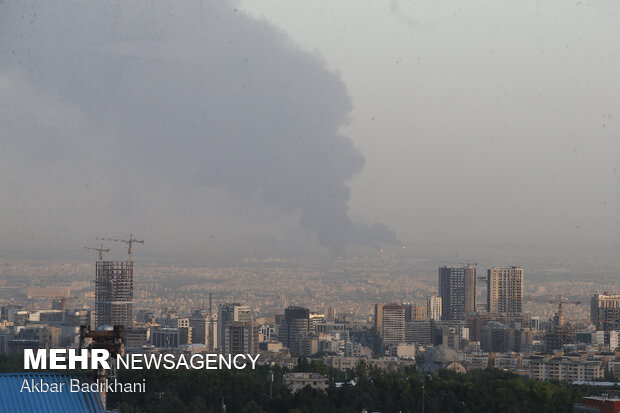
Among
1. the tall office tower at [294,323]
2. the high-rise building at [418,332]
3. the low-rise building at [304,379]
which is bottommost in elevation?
the high-rise building at [418,332]

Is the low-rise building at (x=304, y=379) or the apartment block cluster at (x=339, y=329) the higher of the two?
the low-rise building at (x=304, y=379)

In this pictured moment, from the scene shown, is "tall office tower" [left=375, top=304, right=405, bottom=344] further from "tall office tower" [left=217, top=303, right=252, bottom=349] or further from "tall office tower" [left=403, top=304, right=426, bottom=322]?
"tall office tower" [left=217, top=303, right=252, bottom=349]

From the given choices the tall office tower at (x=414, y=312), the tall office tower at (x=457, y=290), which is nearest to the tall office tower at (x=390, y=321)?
the tall office tower at (x=414, y=312)

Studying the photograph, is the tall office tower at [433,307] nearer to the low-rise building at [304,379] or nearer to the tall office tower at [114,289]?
the tall office tower at [114,289]

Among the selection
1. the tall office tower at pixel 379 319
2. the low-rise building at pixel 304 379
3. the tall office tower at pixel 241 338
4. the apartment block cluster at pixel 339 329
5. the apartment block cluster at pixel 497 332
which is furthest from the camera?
the tall office tower at pixel 379 319

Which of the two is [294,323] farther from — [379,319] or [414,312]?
[414,312]

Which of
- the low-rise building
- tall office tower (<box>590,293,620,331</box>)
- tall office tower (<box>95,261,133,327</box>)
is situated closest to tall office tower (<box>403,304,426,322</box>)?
tall office tower (<box>590,293,620,331</box>)

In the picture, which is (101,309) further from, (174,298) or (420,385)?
(420,385)

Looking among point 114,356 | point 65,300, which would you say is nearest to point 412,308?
point 65,300
